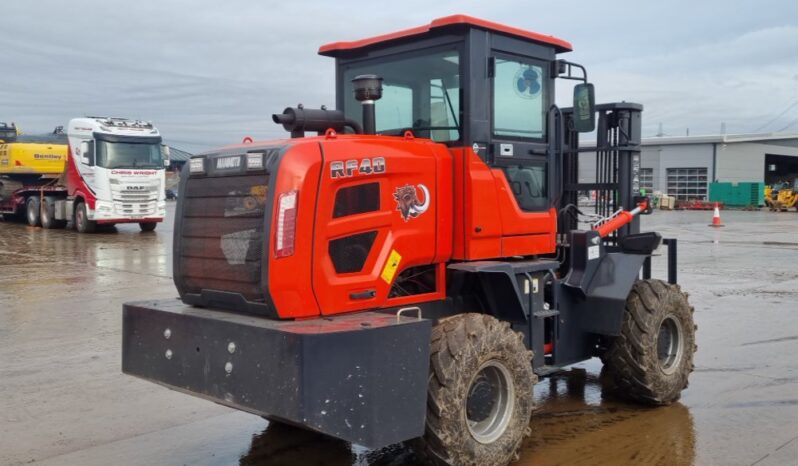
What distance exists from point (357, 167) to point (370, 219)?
310 mm

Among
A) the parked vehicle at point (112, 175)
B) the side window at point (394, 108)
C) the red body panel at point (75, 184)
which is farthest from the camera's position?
the red body panel at point (75, 184)

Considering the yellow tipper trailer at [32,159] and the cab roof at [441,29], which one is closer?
the cab roof at [441,29]

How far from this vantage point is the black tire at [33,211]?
2705 cm

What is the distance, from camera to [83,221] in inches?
943

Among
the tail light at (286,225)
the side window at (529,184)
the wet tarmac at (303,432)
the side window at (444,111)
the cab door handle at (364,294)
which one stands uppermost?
the side window at (444,111)

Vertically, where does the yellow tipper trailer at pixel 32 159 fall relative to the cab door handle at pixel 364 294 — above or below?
above

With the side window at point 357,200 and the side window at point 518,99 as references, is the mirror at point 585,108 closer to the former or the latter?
the side window at point 518,99

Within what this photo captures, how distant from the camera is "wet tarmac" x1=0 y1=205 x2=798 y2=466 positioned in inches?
191

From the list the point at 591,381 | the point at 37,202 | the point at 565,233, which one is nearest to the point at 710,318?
the point at 591,381

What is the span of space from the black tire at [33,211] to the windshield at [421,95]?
2481 centimetres

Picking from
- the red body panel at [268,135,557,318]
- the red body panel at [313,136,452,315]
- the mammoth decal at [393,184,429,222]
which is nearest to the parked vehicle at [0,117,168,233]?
the red body panel at [268,135,557,318]

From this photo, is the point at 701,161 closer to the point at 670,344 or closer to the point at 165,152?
the point at 165,152

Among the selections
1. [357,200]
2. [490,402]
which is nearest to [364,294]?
[357,200]

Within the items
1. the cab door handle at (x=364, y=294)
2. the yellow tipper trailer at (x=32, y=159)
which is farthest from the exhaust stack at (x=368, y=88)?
the yellow tipper trailer at (x=32, y=159)
